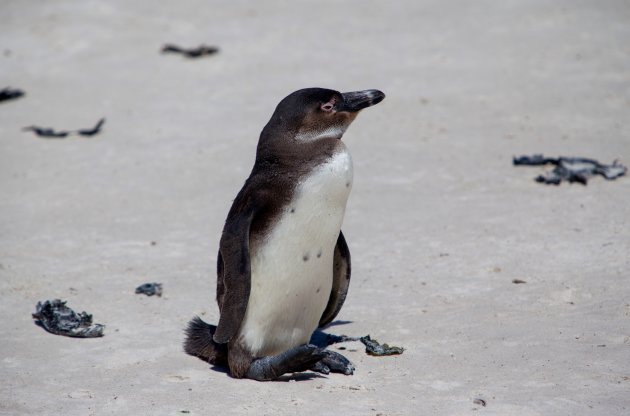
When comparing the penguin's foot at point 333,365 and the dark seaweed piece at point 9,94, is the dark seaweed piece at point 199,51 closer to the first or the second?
the dark seaweed piece at point 9,94

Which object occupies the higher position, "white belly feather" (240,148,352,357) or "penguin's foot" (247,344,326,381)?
"white belly feather" (240,148,352,357)

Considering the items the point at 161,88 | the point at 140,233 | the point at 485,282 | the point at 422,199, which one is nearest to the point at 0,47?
the point at 161,88

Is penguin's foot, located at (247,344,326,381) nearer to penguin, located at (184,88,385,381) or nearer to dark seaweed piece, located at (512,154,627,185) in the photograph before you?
penguin, located at (184,88,385,381)

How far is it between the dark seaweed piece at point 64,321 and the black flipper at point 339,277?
123cm

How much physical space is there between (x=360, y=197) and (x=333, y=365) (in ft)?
10.6

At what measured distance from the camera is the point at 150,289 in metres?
5.81

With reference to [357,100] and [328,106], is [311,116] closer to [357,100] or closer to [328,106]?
[328,106]

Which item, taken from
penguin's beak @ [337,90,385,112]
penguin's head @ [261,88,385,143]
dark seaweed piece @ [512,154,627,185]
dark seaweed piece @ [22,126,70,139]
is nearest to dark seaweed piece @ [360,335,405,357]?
penguin's head @ [261,88,385,143]

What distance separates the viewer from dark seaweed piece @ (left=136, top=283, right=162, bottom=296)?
5797 millimetres

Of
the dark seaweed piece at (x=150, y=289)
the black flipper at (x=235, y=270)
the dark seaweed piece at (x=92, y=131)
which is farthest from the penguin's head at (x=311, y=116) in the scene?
the dark seaweed piece at (x=92, y=131)

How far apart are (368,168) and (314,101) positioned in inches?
145

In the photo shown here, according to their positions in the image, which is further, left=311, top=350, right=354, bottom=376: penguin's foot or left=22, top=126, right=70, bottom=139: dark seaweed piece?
left=22, top=126, right=70, bottom=139: dark seaweed piece

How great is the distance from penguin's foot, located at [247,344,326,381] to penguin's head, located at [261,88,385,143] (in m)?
0.97

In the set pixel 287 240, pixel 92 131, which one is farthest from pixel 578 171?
pixel 92 131
